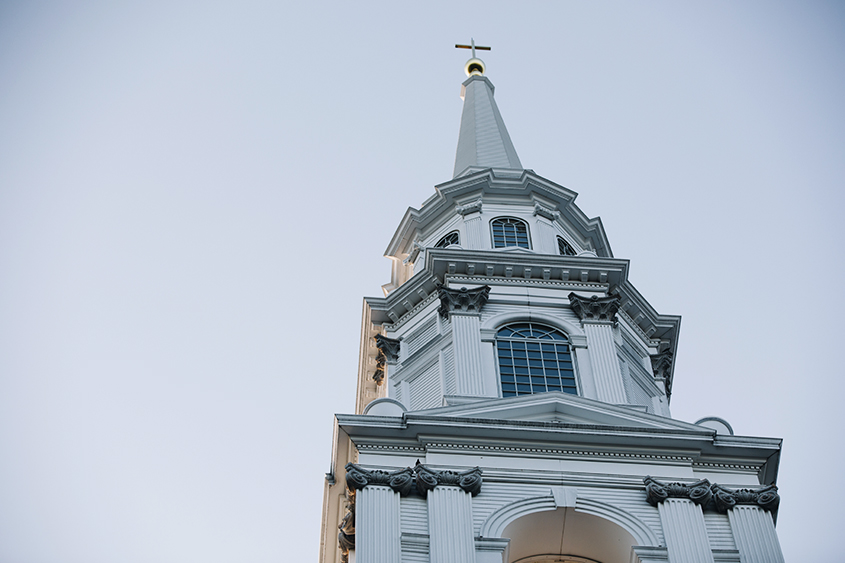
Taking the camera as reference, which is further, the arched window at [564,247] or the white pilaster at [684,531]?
the arched window at [564,247]

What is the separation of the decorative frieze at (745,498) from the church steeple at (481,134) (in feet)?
66.0

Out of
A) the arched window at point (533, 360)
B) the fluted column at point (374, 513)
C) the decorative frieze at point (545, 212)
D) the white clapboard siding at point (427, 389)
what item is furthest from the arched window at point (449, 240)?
the fluted column at point (374, 513)

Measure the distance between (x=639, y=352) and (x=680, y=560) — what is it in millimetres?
12104

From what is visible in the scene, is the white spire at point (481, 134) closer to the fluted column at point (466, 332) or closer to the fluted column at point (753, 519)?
the fluted column at point (466, 332)

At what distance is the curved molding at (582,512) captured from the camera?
2725 centimetres

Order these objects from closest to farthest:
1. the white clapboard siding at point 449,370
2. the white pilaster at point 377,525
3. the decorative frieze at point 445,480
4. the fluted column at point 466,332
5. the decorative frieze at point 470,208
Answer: the white pilaster at point 377,525 → the decorative frieze at point 445,480 → the fluted column at point 466,332 → the white clapboard siding at point 449,370 → the decorative frieze at point 470,208

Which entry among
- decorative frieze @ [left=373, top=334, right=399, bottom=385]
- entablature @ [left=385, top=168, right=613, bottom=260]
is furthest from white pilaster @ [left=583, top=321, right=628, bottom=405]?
entablature @ [left=385, top=168, right=613, bottom=260]

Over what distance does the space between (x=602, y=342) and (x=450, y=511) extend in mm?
9535

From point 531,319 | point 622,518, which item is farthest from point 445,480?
point 531,319

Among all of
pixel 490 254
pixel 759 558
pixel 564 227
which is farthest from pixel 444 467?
pixel 564 227

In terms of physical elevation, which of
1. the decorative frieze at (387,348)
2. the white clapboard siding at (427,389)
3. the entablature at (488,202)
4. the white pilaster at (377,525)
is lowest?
the white pilaster at (377,525)

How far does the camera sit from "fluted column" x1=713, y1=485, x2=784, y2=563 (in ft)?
88.5

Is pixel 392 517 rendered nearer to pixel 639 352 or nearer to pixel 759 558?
pixel 759 558

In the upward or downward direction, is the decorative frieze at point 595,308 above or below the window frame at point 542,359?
above
